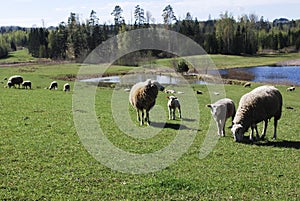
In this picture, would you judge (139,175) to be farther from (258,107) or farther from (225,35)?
(225,35)

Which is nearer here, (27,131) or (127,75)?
(27,131)

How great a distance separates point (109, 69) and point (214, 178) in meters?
70.4

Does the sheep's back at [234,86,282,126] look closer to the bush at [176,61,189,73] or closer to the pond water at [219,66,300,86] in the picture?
the pond water at [219,66,300,86]

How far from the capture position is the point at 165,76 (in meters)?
73.0

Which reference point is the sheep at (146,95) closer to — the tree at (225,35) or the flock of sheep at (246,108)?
the flock of sheep at (246,108)

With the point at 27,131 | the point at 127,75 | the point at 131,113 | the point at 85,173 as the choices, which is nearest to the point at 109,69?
the point at 127,75

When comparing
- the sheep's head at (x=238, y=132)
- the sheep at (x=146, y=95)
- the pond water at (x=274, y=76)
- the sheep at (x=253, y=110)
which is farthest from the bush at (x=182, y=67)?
the sheep's head at (x=238, y=132)

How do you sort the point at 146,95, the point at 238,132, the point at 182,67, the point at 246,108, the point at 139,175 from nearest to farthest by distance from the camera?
the point at 139,175, the point at 238,132, the point at 246,108, the point at 146,95, the point at 182,67

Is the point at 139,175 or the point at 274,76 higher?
the point at 274,76

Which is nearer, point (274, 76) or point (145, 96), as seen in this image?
point (145, 96)

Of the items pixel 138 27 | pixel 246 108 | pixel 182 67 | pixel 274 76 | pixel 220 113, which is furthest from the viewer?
pixel 138 27

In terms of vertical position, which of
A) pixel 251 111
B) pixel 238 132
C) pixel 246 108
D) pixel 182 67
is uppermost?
pixel 182 67

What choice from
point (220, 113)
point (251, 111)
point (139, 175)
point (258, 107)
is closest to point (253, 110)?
point (251, 111)

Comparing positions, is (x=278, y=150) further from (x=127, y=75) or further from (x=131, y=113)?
(x=127, y=75)
